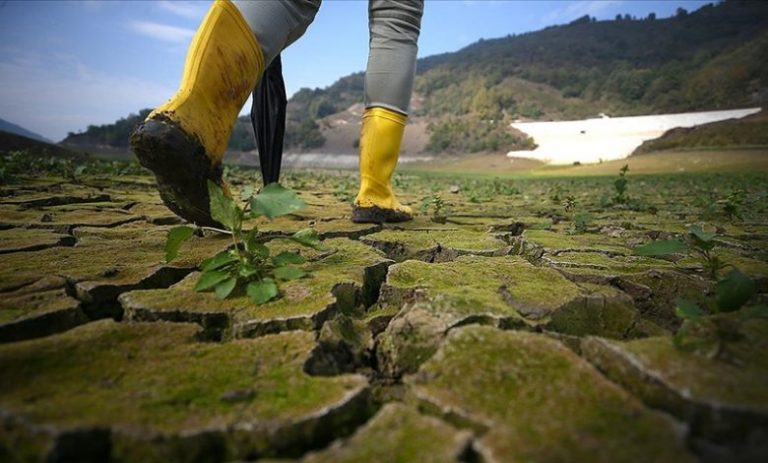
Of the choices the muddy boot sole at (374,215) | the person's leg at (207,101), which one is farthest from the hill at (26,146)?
the person's leg at (207,101)

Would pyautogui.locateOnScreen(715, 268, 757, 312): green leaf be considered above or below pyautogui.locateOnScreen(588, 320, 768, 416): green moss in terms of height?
above

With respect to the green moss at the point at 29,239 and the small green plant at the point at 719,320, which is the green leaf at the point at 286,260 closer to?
the small green plant at the point at 719,320

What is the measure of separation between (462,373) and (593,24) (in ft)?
393

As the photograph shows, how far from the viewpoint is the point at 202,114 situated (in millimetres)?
1413

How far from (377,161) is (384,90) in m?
0.34

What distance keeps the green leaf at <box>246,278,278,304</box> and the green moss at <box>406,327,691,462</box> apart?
416 millimetres

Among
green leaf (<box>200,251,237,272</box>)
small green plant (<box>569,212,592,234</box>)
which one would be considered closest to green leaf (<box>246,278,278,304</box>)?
green leaf (<box>200,251,237,272</box>)

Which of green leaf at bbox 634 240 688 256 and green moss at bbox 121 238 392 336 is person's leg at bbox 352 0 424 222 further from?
green leaf at bbox 634 240 688 256

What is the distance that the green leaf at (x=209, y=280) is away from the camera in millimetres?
1042

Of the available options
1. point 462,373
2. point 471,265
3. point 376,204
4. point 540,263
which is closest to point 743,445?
point 462,373

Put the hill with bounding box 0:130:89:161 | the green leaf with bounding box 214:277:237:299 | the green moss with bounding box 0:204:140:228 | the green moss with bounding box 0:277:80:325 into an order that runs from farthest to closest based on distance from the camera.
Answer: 1. the hill with bounding box 0:130:89:161
2. the green moss with bounding box 0:204:140:228
3. the green leaf with bounding box 214:277:237:299
4. the green moss with bounding box 0:277:80:325

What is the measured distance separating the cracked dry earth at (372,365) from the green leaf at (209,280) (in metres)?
0.03

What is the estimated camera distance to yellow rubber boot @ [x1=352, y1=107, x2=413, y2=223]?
2143 millimetres

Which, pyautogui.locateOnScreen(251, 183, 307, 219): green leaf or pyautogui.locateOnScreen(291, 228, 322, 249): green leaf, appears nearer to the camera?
pyautogui.locateOnScreen(251, 183, 307, 219): green leaf
